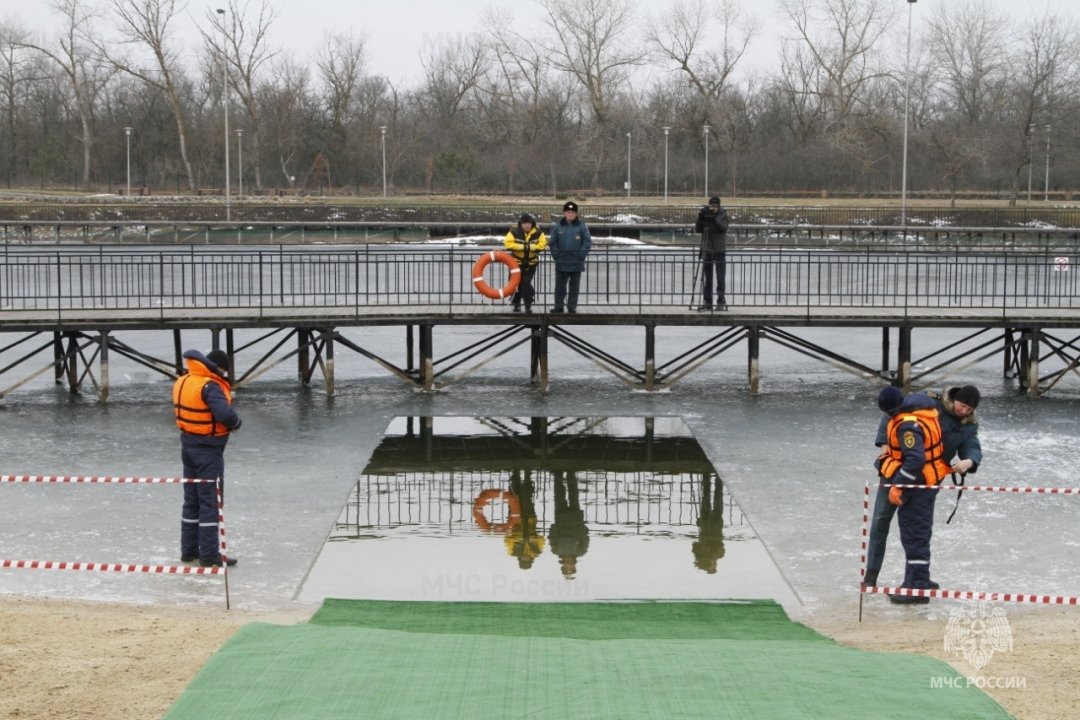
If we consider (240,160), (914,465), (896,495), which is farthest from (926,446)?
(240,160)

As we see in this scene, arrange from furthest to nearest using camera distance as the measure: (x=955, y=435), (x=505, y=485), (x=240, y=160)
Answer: (x=240, y=160), (x=505, y=485), (x=955, y=435)

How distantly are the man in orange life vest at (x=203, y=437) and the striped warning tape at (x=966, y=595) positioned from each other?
559 cm

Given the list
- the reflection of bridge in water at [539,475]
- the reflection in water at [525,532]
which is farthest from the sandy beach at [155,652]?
the reflection of bridge in water at [539,475]

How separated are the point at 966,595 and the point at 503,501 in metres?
6.28

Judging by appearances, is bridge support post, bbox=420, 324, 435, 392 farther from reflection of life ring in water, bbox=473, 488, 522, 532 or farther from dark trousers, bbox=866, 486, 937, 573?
dark trousers, bbox=866, 486, 937, 573

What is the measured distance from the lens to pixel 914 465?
11.3m

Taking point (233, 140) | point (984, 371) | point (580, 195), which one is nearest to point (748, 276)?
point (984, 371)

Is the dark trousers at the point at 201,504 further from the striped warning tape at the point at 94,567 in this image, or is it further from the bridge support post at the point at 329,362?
the bridge support post at the point at 329,362

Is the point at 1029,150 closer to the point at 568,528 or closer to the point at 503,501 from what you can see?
the point at 503,501

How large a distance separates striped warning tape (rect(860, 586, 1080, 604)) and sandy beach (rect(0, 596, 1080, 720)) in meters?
0.20

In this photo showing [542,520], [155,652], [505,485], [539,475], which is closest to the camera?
[155,652]

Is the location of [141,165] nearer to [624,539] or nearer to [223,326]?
[223,326]

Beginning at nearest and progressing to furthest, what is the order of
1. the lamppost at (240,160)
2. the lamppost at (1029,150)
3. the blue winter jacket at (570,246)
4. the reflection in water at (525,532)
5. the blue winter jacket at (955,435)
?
the blue winter jacket at (955,435) < the reflection in water at (525,532) < the blue winter jacket at (570,246) < the lamppost at (1029,150) < the lamppost at (240,160)

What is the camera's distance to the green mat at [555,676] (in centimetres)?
823
